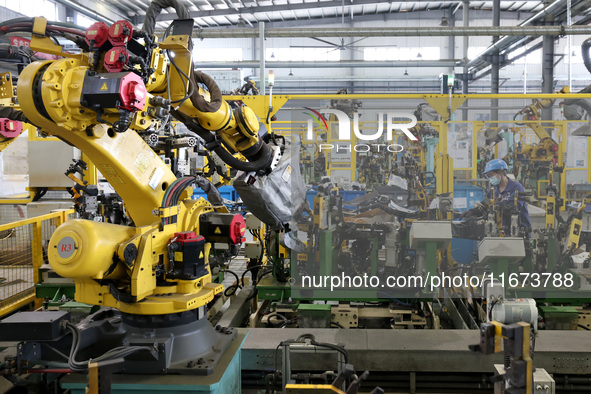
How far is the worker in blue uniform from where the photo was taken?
5285 mm

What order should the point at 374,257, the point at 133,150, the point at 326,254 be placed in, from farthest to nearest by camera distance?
1. the point at 374,257
2. the point at 326,254
3. the point at 133,150

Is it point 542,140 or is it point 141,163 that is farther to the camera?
point 542,140

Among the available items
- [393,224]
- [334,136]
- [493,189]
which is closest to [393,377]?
[393,224]

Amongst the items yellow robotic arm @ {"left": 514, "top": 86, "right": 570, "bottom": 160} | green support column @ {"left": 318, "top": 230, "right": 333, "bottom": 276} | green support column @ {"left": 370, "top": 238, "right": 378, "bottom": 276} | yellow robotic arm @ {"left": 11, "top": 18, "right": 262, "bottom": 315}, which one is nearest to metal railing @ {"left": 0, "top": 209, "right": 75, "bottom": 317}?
yellow robotic arm @ {"left": 11, "top": 18, "right": 262, "bottom": 315}

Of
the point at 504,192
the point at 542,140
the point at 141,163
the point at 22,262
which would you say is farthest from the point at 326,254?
the point at 542,140

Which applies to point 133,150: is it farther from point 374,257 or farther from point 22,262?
point 22,262

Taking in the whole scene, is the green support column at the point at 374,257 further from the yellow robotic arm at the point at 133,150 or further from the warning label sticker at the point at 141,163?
the warning label sticker at the point at 141,163

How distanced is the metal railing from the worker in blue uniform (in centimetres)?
470

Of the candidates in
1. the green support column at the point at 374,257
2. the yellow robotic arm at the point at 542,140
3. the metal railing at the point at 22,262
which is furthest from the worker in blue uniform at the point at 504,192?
the metal railing at the point at 22,262

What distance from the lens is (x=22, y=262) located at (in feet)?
19.5

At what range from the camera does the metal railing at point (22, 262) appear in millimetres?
4734

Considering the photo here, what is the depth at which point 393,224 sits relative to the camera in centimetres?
489

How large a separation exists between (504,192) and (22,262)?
19.6 feet

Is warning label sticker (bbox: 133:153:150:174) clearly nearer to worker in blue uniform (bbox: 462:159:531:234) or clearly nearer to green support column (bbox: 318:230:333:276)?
green support column (bbox: 318:230:333:276)
